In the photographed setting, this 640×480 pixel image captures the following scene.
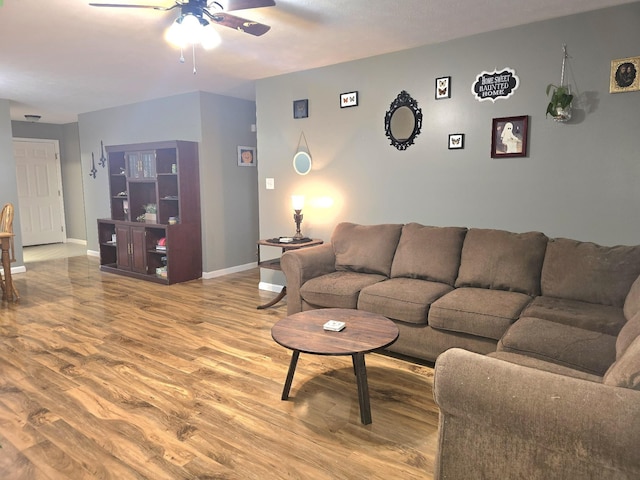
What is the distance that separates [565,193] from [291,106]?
2.78 m

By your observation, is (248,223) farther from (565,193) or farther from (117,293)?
(565,193)

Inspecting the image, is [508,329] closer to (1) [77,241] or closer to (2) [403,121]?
(2) [403,121]

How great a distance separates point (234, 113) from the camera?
5.94m

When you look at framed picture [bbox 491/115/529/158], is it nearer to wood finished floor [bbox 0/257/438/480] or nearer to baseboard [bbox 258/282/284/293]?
wood finished floor [bbox 0/257/438/480]

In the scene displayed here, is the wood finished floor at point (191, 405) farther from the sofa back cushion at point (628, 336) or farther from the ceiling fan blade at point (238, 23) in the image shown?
the ceiling fan blade at point (238, 23)

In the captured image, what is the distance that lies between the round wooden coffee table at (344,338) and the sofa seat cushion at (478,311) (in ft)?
1.44

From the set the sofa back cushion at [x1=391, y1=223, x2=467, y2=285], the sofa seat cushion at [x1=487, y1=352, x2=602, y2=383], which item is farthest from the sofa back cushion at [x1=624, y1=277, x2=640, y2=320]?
the sofa back cushion at [x1=391, y1=223, x2=467, y2=285]

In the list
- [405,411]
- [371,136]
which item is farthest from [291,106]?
[405,411]

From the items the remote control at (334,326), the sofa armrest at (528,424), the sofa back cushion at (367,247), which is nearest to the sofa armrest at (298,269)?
Result: the sofa back cushion at (367,247)

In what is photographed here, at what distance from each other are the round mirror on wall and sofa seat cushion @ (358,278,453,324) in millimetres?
1794

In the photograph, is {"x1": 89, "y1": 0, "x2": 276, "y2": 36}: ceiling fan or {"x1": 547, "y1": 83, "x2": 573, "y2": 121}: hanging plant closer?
{"x1": 89, "y1": 0, "x2": 276, "y2": 36}: ceiling fan

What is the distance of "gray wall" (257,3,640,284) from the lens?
310 centimetres

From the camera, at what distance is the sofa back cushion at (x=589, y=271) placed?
107 inches

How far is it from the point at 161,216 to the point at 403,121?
3206 millimetres
